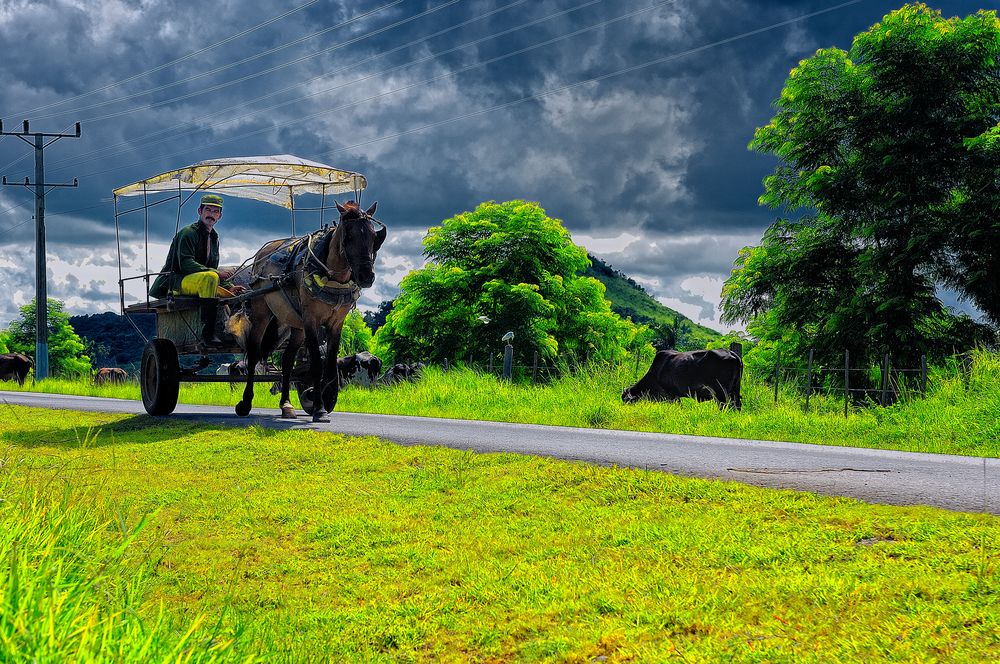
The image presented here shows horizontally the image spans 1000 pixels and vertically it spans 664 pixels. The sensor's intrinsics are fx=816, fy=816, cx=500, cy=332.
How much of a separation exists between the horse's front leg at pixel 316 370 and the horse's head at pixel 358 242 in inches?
48.2

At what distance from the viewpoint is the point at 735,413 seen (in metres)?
13.3

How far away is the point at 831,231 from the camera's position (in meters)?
28.7

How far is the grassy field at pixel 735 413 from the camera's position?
10.8 meters

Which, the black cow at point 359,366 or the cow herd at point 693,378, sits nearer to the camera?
the cow herd at point 693,378

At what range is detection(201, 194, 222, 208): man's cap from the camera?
1212 centimetres

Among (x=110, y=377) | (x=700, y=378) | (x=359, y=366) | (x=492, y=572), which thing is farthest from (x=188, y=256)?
(x=110, y=377)

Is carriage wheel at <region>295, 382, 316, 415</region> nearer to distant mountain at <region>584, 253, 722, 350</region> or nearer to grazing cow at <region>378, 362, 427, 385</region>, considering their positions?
grazing cow at <region>378, 362, 427, 385</region>

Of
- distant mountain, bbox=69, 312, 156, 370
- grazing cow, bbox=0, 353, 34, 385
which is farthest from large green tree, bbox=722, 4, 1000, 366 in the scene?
distant mountain, bbox=69, 312, 156, 370

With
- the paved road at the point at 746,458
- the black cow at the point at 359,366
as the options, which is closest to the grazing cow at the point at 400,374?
the black cow at the point at 359,366

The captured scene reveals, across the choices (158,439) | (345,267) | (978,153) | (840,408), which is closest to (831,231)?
(978,153)

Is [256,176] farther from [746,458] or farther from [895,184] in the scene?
[895,184]

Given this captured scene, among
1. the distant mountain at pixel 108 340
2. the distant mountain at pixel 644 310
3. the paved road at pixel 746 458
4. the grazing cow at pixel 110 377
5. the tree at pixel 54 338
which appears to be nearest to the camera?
the paved road at pixel 746 458

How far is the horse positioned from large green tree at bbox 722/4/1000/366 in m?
18.4

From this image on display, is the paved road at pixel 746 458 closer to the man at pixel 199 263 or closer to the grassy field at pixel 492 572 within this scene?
the grassy field at pixel 492 572
